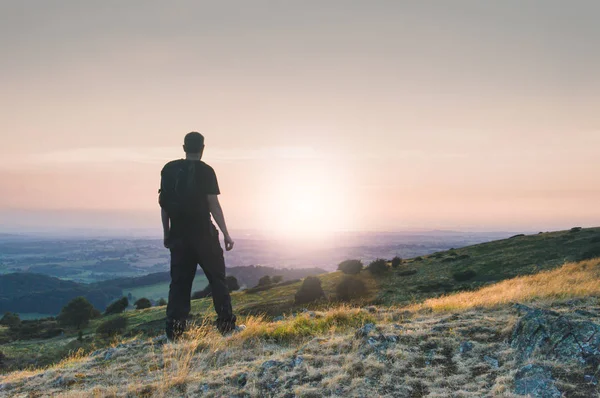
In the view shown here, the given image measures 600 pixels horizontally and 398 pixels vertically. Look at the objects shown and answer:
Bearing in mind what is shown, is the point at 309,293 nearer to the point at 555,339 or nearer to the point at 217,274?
the point at 217,274

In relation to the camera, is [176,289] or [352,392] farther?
[176,289]

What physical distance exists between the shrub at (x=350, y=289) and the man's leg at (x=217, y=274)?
24.5 meters

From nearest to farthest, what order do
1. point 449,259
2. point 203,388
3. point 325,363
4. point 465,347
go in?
point 203,388, point 325,363, point 465,347, point 449,259

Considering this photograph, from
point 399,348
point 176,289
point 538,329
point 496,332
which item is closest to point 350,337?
point 399,348

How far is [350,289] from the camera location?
3409 centimetres

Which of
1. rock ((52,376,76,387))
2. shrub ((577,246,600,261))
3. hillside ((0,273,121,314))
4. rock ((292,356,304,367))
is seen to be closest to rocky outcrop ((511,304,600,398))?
rock ((292,356,304,367))

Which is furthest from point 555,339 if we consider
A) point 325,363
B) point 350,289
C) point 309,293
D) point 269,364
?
point 309,293

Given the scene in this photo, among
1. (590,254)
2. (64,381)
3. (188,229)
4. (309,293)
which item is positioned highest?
(188,229)

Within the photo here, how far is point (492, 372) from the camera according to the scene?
4730 millimetres

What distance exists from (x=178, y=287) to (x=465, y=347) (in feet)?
18.2

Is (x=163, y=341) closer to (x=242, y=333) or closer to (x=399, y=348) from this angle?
(x=242, y=333)

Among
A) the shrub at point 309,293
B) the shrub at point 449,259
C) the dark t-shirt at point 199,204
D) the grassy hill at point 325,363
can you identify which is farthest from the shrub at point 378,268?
the dark t-shirt at point 199,204

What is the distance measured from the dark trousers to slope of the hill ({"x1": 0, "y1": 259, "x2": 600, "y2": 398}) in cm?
53

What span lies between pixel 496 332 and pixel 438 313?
3073 mm
